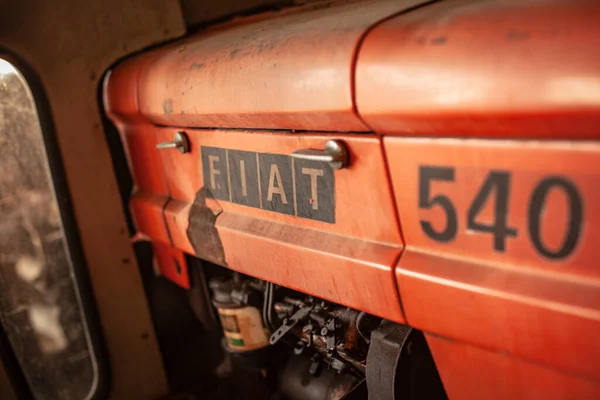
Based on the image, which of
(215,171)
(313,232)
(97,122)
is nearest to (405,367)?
(313,232)

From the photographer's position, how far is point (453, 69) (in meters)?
0.82

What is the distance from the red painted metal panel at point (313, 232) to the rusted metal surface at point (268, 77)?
5 cm

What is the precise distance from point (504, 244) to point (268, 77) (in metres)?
0.61

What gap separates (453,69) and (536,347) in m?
0.47

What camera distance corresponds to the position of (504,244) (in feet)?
2.77

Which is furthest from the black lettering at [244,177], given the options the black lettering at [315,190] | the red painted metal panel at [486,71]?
the red painted metal panel at [486,71]

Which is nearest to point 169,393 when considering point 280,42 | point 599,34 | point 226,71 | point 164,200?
point 164,200

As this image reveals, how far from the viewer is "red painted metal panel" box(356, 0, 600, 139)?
2.30 ft

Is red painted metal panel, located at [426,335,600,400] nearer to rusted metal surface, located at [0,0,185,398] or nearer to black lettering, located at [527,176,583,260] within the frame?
black lettering, located at [527,176,583,260]

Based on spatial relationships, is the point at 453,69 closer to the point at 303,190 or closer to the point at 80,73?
the point at 303,190

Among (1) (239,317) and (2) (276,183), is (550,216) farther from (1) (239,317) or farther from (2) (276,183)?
(1) (239,317)

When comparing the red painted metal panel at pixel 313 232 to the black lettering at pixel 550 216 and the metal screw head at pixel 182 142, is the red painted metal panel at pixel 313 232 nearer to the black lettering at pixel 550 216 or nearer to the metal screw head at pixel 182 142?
the metal screw head at pixel 182 142

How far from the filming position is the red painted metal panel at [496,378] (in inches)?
A: 33.0

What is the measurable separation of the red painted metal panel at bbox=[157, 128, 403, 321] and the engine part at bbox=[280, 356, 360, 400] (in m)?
0.52
